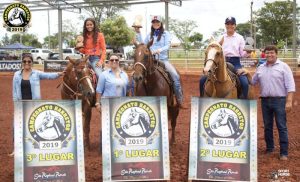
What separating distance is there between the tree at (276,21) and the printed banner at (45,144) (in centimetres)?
5030

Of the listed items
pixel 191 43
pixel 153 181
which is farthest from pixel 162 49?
pixel 191 43

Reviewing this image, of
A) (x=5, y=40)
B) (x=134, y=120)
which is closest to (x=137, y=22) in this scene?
(x=134, y=120)

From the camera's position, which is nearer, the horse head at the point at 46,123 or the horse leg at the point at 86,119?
the horse head at the point at 46,123

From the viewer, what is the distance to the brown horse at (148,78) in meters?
6.92

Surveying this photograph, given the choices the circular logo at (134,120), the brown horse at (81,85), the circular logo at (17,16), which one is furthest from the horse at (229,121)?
the circular logo at (17,16)

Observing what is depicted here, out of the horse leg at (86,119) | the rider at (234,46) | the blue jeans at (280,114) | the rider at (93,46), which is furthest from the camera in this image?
the rider at (93,46)

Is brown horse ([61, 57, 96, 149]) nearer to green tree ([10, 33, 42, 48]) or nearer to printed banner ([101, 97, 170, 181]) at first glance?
printed banner ([101, 97, 170, 181])

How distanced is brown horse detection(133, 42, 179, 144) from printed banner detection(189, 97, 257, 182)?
1653 millimetres

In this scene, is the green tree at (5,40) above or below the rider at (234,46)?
above

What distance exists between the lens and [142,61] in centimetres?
704

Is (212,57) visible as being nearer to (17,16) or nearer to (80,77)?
(80,77)

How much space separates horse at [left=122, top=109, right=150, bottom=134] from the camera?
215 inches

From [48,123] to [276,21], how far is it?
172ft

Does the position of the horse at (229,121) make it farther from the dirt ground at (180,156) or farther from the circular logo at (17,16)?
the circular logo at (17,16)
